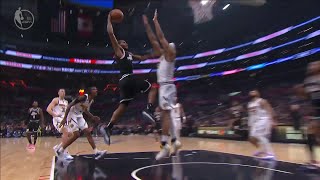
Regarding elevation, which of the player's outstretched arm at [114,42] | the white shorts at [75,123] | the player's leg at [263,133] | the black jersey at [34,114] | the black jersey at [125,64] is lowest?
the player's leg at [263,133]

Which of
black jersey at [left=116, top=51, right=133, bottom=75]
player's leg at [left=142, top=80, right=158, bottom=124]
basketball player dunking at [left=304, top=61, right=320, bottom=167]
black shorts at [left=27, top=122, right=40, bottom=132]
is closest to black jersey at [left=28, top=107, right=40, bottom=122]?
black shorts at [left=27, top=122, right=40, bottom=132]

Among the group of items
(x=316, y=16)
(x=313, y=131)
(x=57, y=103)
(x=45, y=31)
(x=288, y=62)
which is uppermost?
(x=45, y=31)

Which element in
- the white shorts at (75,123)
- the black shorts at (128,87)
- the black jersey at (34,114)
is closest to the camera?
the black shorts at (128,87)

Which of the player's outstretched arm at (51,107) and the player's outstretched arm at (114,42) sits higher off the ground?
the player's outstretched arm at (114,42)

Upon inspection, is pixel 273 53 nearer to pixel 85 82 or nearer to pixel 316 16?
pixel 316 16

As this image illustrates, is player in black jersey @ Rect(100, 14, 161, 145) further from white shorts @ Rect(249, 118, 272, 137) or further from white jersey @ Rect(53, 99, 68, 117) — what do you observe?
white shorts @ Rect(249, 118, 272, 137)

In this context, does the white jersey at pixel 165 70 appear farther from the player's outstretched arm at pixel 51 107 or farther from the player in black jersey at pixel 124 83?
the player's outstretched arm at pixel 51 107

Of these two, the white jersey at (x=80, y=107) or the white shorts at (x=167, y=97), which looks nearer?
the white shorts at (x=167, y=97)

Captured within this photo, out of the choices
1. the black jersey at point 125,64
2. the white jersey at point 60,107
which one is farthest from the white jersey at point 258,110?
the white jersey at point 60,107

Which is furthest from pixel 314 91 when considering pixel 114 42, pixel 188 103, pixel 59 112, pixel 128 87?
pixel 188 103

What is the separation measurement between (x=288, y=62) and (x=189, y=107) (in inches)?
335

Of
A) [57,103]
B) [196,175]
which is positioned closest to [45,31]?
[57,103]

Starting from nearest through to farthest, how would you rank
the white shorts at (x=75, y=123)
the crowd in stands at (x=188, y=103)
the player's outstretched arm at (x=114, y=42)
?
the player's outstretched arm at (x=114, y=42) < the white shorts at (x=75, y=123) < the crowd in stands at (x=188, y=103)

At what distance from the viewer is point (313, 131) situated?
19.0 feet
